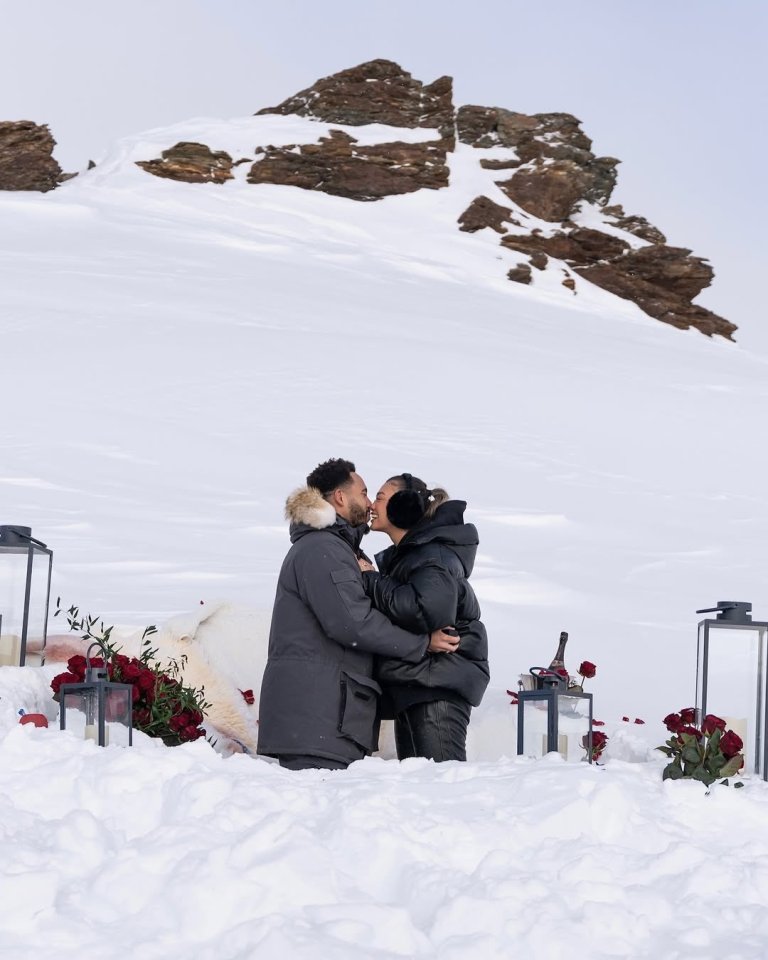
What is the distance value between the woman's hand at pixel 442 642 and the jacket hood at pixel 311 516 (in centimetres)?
41

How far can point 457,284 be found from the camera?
25250 mm

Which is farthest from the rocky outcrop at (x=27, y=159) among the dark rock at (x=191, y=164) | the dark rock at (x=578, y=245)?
the dark rock at (x=578, y=245)

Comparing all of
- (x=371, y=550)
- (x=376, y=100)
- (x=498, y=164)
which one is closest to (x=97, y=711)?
(x=371, y=550)

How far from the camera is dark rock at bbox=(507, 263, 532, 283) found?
3038 centimetres

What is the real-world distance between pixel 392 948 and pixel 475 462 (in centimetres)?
811

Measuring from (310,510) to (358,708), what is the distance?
637mm

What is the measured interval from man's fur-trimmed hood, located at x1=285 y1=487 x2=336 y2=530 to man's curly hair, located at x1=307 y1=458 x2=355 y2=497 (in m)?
0.08

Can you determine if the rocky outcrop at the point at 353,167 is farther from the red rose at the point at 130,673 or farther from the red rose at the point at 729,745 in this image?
the red rose at the point at 729,745

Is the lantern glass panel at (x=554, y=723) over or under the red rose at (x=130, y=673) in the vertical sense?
under

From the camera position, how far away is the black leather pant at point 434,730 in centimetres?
409

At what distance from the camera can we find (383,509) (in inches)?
167

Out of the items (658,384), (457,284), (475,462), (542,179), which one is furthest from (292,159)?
(475,462)

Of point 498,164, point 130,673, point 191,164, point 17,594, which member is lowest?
point 130,673

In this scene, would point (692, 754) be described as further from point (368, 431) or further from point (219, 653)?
point (368, 431)
